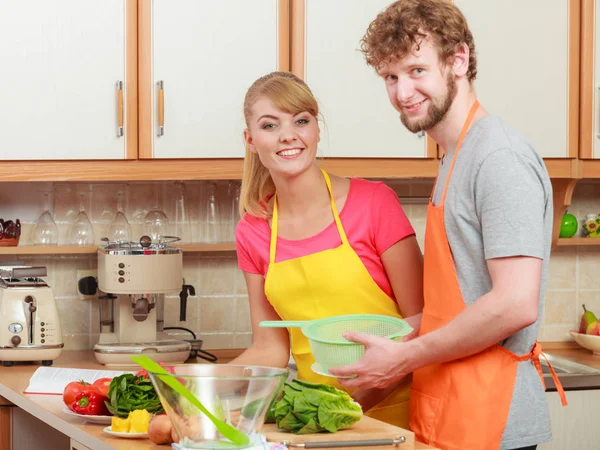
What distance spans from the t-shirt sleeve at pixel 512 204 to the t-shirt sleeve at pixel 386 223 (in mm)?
489

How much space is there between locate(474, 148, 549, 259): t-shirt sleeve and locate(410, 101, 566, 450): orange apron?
0.14 metres

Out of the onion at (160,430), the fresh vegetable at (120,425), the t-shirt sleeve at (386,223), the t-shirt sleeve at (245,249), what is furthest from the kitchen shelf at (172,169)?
the onion at (160,430)

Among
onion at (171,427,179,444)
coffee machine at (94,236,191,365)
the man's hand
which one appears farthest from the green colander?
coffee machine at (94,236,191,365)

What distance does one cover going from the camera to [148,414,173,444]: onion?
1.62 meters

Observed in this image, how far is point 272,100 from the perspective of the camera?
2.14m

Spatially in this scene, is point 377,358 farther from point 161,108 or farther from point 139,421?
point 161,108

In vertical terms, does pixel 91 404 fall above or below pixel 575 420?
above

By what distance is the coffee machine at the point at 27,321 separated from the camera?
9.40ft

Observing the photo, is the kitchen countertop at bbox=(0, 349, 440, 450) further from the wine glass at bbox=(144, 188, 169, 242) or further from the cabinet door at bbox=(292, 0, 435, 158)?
the cabinet door at bbox=(292, 0, 435, 158)

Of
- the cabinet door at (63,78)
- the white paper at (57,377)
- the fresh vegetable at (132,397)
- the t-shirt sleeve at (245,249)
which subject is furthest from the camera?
the cabinet door at (63,78)

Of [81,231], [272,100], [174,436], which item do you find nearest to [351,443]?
[174,436]

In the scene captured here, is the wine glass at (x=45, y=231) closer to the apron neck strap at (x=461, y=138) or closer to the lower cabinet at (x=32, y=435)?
the lower cabinet at (x=32, y=435)

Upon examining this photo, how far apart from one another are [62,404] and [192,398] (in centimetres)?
91

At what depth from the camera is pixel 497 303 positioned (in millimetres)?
1609
